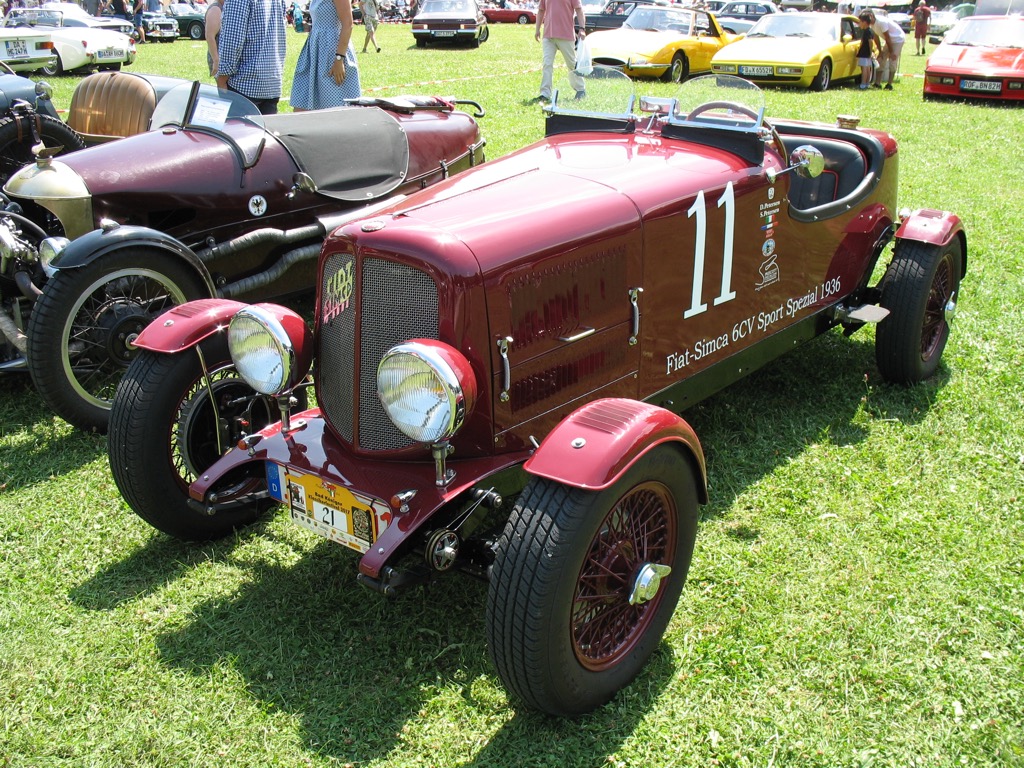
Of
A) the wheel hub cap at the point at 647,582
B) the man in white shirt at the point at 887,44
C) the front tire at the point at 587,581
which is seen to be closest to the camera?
the front tire at the point at 587,581

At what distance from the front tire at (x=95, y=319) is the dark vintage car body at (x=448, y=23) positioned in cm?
1991

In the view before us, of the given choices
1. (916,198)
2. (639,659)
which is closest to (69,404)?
(639,659)

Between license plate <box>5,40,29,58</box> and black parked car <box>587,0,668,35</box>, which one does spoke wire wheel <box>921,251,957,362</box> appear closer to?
license plate <box>5,40,29,58</box>

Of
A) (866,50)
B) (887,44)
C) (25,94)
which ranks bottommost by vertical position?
(25,94)

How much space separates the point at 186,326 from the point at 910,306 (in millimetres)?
3456

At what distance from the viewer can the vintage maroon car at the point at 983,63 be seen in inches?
547

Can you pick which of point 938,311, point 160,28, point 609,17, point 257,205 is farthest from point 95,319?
point 160,28

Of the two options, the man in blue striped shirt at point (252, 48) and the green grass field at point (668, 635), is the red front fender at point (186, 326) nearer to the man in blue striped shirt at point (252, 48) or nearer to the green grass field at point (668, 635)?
the green grass field at point (668, 635)

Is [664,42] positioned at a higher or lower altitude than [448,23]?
lower

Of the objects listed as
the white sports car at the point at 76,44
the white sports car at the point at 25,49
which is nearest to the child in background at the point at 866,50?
the white sports car at the point at 76,44

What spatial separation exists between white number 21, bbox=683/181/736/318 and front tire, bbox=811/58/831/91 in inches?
514

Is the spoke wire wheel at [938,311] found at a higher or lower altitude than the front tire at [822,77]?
lower

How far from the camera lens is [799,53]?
15.3 metres

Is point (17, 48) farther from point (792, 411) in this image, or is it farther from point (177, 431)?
point (792, 411)
